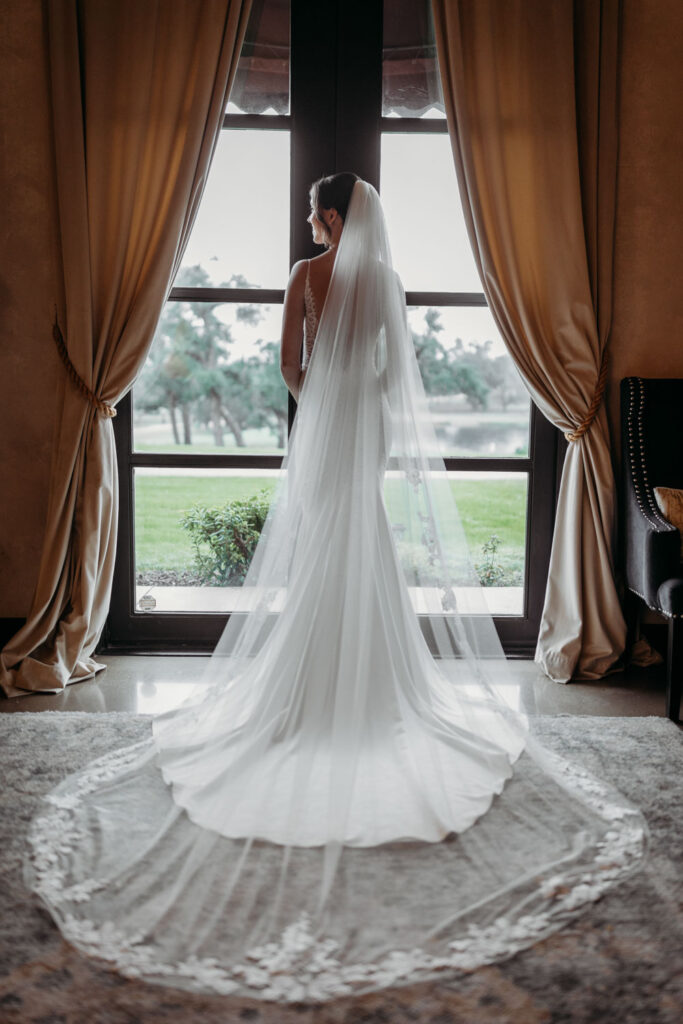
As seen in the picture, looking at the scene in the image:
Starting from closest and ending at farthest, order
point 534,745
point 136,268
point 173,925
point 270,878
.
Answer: point 173,925 < point 270,878 < point 534,745 < point 136,268

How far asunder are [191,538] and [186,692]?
3.01 ft

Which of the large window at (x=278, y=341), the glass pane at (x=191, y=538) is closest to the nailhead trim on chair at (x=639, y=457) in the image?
the large window at (x=278, y=341)

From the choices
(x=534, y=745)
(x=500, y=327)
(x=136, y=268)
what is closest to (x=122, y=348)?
(x=136, y=268)

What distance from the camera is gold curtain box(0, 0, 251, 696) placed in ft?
11.4

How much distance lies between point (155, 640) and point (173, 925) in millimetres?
2351

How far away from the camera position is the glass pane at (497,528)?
4.02 metres

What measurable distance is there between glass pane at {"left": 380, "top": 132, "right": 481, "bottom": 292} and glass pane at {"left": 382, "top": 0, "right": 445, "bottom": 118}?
0.40 ft

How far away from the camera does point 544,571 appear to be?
4.01m

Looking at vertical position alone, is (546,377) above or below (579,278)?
below

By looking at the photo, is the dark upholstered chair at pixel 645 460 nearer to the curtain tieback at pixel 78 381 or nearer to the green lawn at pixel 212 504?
the green lawn at pixel 212 504

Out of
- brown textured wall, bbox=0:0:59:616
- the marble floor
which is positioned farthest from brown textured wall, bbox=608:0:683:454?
brown textured wall, bbox=0:0:59:616

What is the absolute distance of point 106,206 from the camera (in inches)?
140

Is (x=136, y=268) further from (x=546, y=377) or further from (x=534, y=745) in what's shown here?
(x=534, y=745)

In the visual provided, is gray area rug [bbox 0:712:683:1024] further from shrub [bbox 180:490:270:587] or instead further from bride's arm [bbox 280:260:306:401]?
shrub [bbox 180:490:270:587]
